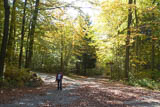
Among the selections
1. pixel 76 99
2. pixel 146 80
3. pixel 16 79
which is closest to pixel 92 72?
pixel 146 80

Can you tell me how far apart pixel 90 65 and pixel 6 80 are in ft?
83.1

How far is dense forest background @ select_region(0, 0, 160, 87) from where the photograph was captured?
9758 millimetres

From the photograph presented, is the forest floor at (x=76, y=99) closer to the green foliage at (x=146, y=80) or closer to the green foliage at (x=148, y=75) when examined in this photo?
the green foliage at (x=146, y=80)

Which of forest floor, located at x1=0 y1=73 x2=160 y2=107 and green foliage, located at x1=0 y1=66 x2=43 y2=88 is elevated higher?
green foliage, located at x1=0 y1=66 x2=43 y2=88

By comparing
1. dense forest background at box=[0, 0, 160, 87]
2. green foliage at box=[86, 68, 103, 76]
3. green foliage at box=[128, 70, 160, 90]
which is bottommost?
Result: green foliage at box=[86, 68, 103, 76]

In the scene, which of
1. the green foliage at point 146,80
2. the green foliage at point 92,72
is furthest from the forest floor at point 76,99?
the green foliage at point 92,72

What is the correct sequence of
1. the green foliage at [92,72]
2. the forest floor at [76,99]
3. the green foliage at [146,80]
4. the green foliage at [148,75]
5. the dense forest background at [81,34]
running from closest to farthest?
1. the forest floor at [76,99]
2. the dense forest background at [81,34]
3. the green foliage at [146,80]
4. the green foliage at [148,75]
5. the green foliage at [92,72]

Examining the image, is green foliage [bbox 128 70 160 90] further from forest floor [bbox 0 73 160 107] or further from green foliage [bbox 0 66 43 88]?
green foliage [bbox 0 66 43 88]

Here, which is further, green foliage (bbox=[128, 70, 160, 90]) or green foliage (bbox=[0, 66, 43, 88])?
green foliage (bbox=[128, 70, 160, 90])

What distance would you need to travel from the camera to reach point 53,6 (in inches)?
388

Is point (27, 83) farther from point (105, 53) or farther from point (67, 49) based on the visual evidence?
point (67, 49)

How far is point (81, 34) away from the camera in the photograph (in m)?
23.6

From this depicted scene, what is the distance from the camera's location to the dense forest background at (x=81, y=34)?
9758 millimetres

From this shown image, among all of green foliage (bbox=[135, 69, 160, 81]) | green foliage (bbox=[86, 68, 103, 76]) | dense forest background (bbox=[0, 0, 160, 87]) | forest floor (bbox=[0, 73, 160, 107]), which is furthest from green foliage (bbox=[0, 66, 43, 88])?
green foliage (bbox=[86, 68, 103, 76])
